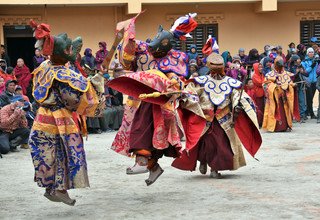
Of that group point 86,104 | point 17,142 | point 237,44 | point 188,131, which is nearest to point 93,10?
point 237,44

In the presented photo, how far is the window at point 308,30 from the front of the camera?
21406mm

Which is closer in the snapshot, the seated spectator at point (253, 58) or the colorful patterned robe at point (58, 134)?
the colorful patterned robe at point (58, 134)

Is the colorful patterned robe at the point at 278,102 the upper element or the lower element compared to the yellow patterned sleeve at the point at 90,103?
lower

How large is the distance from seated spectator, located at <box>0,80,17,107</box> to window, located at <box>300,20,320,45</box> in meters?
10.6

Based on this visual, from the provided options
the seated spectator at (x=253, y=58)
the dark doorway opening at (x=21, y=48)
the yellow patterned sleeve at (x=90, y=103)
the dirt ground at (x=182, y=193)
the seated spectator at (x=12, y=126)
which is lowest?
the dirt ground at (x=182, y=193)

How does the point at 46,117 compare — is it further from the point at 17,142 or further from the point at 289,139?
the point at 289,139

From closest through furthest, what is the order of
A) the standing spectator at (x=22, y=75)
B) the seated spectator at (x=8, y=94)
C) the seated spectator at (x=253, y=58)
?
the seated spectator at (x=8, y=94), the standing spectator at (x=22, y=75), the seated spectator at (x=253, y=58)

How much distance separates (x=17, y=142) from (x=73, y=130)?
228 inches

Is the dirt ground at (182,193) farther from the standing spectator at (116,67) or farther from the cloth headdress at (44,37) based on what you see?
the cloth headdress at (44,37)

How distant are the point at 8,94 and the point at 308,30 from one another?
35.8 ft

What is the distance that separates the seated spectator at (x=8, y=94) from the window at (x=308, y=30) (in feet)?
34.7

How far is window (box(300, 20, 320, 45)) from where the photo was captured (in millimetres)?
21406

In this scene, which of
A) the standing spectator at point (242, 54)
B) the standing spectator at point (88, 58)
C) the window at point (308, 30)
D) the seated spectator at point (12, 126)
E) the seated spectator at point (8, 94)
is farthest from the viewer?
the window at point (308, 30)

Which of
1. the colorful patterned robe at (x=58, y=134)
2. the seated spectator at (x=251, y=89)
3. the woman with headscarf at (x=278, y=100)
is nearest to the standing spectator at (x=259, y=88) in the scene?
the seated spectator at (x=251, y=89)
